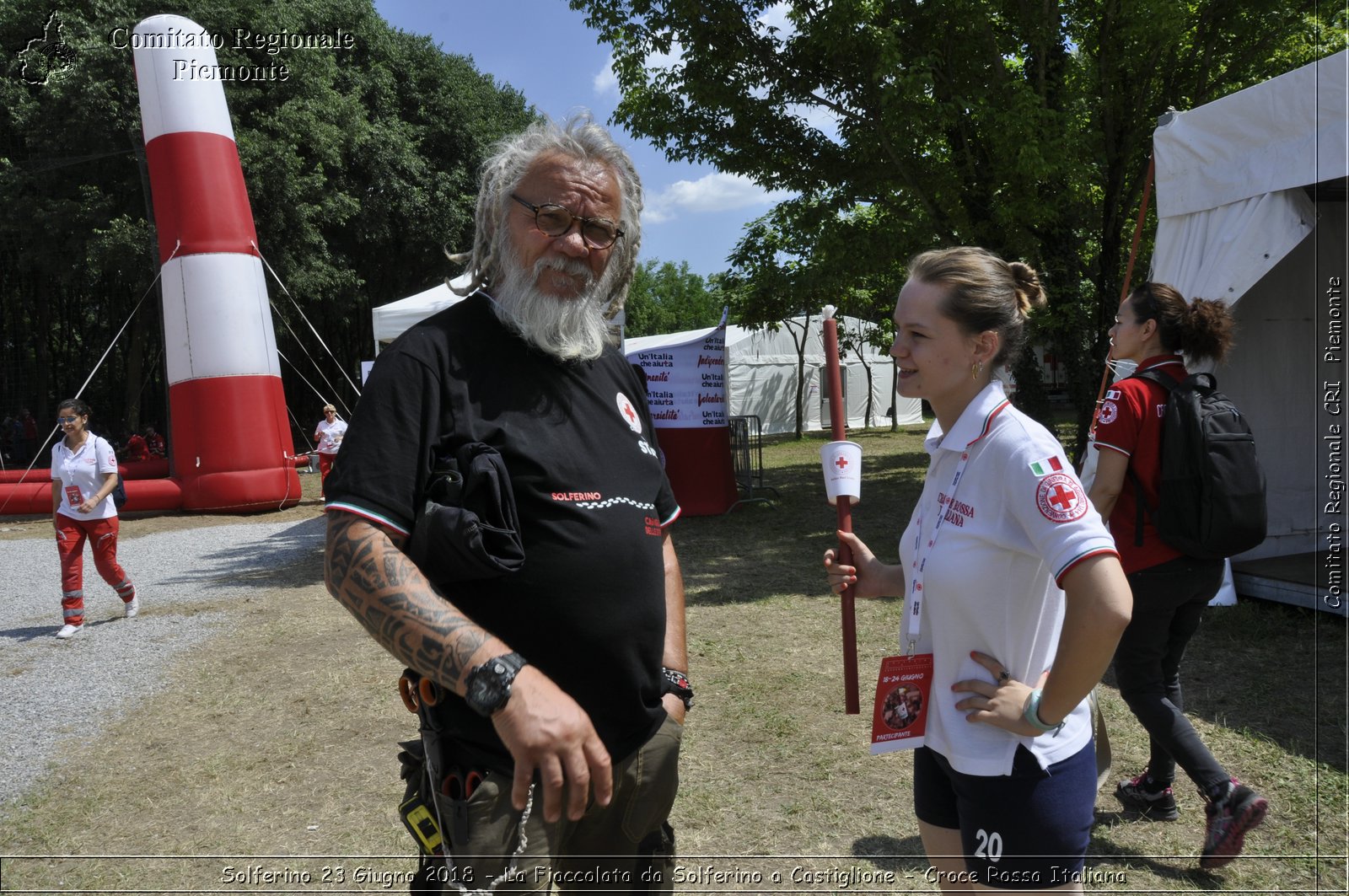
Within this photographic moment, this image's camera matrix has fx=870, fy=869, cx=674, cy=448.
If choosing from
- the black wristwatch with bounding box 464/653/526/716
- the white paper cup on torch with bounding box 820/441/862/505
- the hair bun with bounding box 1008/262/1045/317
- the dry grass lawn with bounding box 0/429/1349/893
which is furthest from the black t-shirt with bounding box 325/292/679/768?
the dry grass lawn with bounding box 0/429/1349/893

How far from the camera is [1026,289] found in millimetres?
1969

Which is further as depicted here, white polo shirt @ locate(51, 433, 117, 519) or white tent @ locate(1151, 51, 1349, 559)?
white polo shirt @ locate(51, 433, 117, 519)

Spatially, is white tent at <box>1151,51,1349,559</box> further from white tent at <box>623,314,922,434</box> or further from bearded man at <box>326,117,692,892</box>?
white tent at <box>623,314,922,434</box>

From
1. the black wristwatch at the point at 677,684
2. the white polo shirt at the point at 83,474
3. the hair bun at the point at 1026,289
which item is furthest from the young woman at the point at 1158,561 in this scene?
the white polo shirt at the point at 83,474

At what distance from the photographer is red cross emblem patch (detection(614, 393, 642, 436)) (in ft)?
→ 6.27

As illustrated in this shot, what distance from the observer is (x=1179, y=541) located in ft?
10.0

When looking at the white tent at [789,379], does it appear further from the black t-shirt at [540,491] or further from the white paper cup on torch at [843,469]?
the black t-shirt at [540,491]

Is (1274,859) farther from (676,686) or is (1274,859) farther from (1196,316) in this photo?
(676,686)

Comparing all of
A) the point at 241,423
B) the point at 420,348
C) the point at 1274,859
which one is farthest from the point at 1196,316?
the point at 241,423

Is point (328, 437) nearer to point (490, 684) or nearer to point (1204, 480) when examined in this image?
point (1204, 480)

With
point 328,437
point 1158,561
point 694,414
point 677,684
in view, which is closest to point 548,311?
point 677,684

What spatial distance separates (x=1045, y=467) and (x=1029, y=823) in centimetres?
68

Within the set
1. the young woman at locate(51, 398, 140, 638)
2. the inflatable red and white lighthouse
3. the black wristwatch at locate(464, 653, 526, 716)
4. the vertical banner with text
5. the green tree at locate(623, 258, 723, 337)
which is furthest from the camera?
the green tree at locate(623, 258, 723, 337)

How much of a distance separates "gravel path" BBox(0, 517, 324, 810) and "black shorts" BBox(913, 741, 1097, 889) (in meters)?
4.71
